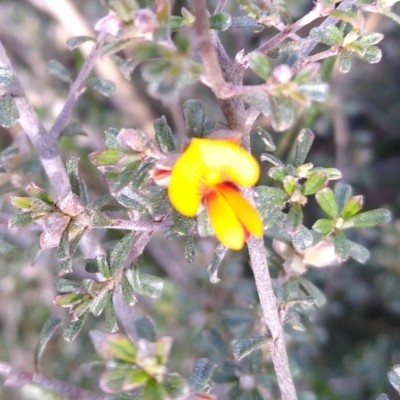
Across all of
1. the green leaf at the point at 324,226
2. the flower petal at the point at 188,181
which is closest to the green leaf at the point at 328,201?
the green leaf at the point at 324,226

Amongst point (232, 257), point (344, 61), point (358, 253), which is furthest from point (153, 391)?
point (232, 257)

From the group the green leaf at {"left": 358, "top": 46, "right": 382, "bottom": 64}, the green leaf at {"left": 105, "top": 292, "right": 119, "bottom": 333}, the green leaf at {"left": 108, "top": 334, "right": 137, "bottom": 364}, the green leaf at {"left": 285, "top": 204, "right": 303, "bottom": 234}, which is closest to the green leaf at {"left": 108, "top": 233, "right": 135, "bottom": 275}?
the green leaf at {"left": 105, "top": 292, "right": 119, "bottom": 333}

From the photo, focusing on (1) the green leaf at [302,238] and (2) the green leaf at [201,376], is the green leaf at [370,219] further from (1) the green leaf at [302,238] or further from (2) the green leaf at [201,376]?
(2) the green leaf at [201,376]

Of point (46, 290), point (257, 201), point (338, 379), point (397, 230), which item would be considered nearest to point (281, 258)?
point (257, 201)

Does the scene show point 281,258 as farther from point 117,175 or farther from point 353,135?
point 353,135

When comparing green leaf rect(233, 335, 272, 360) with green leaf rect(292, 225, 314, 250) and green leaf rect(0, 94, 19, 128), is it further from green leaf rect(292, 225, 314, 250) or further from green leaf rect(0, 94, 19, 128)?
green leaf rect(0, 94, 19, 128)

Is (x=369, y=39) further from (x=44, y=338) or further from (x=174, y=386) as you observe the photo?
(x=44, y=338)
